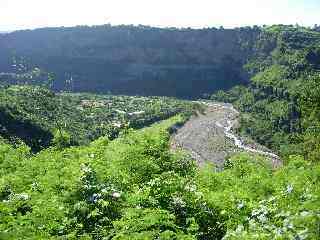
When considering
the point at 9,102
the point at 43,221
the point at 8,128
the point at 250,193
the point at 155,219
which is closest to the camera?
the point at 155,219

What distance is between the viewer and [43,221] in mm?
28250

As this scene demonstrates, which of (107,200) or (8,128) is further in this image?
(8,128)

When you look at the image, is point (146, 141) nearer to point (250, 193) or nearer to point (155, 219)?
point (250, 193)

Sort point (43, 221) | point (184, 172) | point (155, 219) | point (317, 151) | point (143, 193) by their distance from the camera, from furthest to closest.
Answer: point (317, 151) < point (184, 172) < point (143, 193) < point (43, 221) < point (155, 219)

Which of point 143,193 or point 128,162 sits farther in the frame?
point 128,162

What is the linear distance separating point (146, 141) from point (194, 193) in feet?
70.1

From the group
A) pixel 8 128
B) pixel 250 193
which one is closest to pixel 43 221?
pixel 250 193

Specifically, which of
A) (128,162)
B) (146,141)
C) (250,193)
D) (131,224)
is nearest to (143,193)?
(131,224)

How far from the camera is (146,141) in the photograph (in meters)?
52.7

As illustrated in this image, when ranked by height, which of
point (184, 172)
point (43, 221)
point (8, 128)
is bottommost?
point (8, 128)

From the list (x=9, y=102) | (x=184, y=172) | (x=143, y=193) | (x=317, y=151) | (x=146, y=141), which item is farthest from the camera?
Answer: (x=9, y=102)

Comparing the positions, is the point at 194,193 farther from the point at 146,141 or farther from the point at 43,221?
the point at 146,141

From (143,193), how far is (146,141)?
22410 mm

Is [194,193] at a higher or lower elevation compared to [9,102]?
higher
